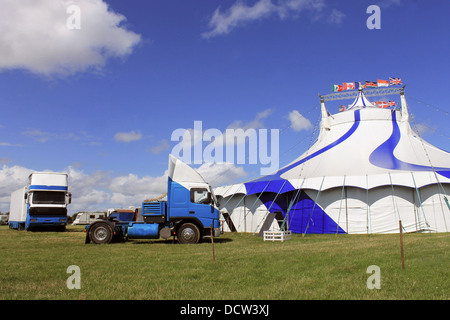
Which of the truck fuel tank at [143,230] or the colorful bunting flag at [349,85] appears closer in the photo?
the truck fuel tank at [143,230]

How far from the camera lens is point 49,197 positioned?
2283 cm

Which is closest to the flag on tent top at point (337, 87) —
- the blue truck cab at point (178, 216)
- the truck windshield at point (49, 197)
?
the blue truck cab at point (178, 216)

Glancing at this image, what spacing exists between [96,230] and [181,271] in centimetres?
829

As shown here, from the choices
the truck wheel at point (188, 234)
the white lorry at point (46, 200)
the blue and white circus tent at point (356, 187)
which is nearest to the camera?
the truck wheel at point (188, 234)

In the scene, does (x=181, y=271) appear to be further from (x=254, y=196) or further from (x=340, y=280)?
(x=254, y=196)

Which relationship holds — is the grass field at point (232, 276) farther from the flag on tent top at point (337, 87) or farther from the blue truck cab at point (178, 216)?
the flag on tent top at point (337, 87)

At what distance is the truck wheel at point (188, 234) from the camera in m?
14.1

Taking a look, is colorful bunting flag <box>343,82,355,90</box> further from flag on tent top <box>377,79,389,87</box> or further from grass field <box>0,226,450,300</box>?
grass field <box>0,226,450,300</box>

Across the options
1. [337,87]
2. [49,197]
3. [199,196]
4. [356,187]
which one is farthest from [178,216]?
[337,87]

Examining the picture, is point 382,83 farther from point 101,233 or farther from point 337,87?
point 101,233

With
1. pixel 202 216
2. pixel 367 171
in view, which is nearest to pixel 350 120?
pixel 367 171

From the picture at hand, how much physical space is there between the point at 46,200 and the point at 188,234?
12.9 m

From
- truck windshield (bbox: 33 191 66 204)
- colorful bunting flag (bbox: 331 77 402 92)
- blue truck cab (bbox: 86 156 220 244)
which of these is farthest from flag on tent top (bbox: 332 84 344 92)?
truck windshield (bbox: 33 191 66 204)

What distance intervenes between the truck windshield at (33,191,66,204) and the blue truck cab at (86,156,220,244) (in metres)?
9.78
